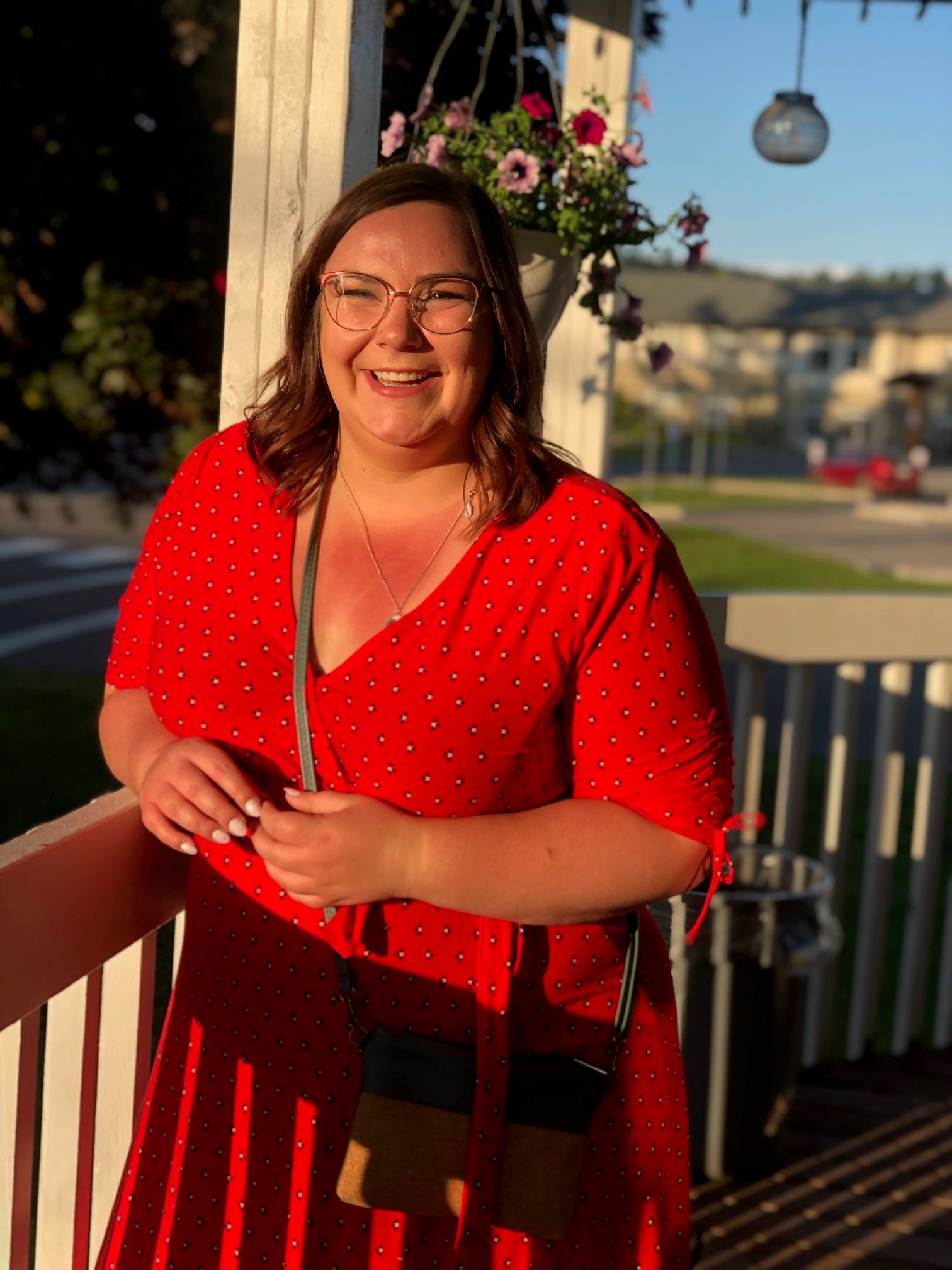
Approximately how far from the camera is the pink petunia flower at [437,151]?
2.04 metres

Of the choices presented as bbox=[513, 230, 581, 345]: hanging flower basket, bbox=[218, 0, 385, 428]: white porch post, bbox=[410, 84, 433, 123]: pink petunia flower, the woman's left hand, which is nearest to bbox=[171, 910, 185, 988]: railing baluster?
the woman's left hand

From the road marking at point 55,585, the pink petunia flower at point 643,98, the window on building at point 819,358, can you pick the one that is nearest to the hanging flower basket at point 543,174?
the pink petunia flower at point 643,98

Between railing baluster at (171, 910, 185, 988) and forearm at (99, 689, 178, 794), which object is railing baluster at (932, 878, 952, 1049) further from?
forearm at (99, 689, 178, 794)

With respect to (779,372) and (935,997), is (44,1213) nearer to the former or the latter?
(935,997)

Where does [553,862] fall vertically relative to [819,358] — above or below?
below

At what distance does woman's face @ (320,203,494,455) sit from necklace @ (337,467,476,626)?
81mm

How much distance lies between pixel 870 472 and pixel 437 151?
1445 inches

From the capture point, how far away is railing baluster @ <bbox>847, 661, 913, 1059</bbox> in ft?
10.8

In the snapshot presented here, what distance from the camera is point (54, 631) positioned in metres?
11.4

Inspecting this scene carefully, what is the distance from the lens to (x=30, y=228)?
14.1 ft

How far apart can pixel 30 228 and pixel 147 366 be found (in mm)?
636

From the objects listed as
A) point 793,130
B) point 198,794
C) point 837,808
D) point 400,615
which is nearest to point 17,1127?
point 198,794

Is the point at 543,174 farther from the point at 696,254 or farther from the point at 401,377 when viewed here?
the point at 401,377

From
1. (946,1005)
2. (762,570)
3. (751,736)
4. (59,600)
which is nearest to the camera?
(751,736)
